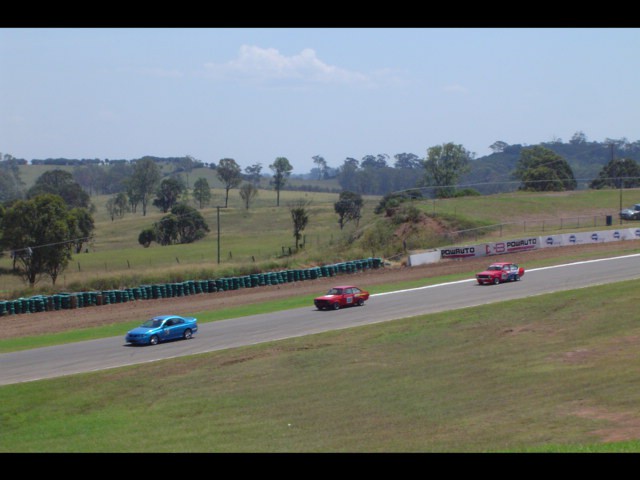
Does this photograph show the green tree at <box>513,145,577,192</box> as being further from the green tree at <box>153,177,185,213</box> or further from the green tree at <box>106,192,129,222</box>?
the green tree at <box>106,192,129,222</box>

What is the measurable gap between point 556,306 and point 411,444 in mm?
22808

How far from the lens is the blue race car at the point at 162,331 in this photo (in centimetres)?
3266

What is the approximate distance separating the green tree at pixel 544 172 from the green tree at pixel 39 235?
73.7 metres

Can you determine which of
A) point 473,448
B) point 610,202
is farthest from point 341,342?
point 610,202

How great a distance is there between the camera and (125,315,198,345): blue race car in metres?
32.7

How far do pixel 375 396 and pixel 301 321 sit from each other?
15343mm

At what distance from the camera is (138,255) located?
285 ft

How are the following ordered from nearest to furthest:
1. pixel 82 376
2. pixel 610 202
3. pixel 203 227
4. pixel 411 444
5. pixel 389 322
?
pixel 411 444 → pixel 82 376 → pixel 389 322 → pixel 610 202 → pixel 203 227

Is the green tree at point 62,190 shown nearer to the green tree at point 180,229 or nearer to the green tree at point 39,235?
the green tree at point 180,229

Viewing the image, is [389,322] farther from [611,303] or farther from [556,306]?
[611,303]

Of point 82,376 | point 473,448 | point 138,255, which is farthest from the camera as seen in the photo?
point 138,255

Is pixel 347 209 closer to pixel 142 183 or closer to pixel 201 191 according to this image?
pixel 201 191

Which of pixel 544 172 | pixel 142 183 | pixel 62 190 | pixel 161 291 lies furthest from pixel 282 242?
pixel 142 183

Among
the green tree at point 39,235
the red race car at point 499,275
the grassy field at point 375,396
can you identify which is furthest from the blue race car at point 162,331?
the green tree at point 39,235
